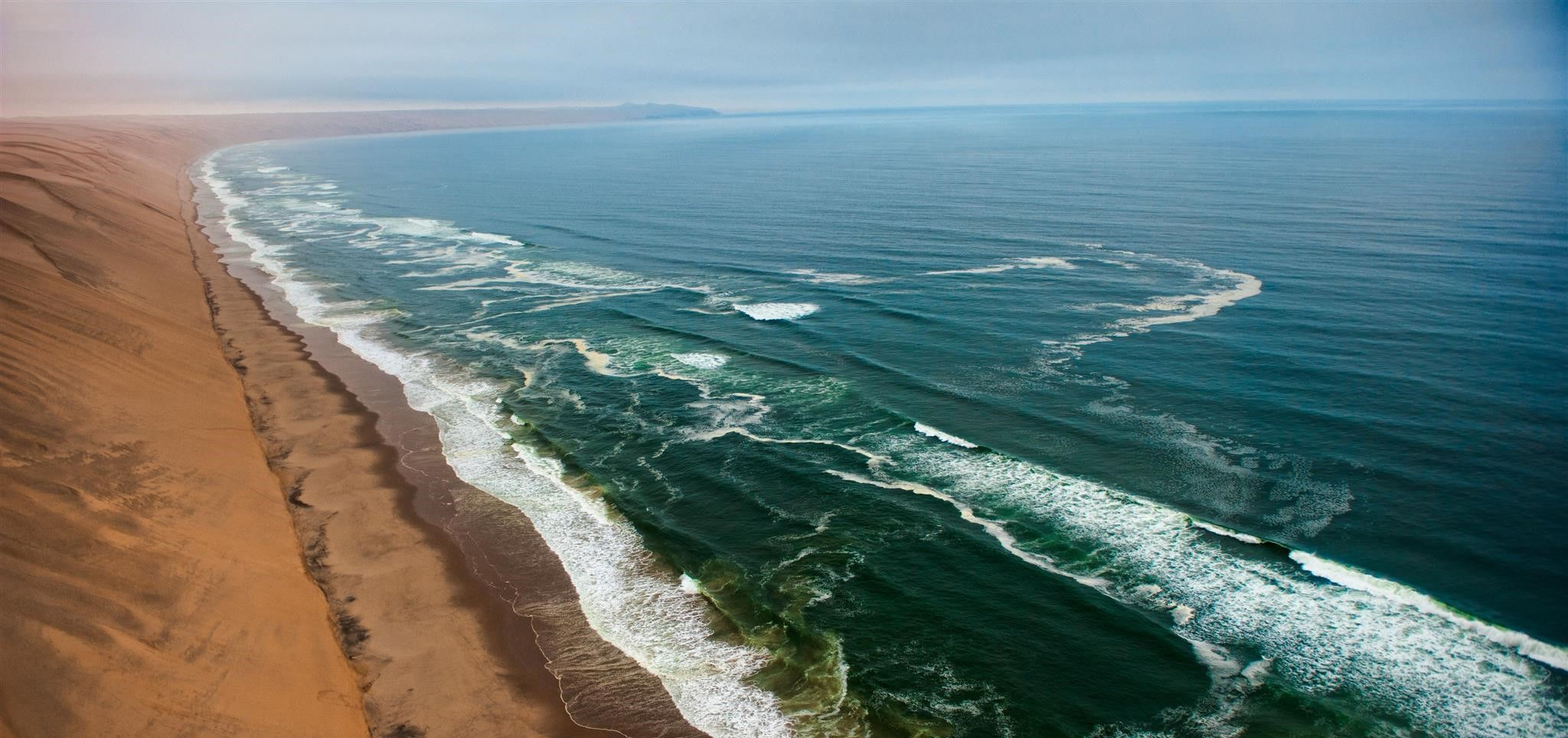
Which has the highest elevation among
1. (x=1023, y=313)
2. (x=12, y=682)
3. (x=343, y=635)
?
(x=1023, y=313)

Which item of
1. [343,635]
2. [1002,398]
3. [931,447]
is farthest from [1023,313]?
[343,635]

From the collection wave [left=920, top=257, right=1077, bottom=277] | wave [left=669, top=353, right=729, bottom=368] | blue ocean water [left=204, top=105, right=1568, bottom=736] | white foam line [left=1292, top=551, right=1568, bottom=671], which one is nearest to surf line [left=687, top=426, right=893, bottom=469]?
blue ocean water [left=204, top=105, right=1568, bottom=736]

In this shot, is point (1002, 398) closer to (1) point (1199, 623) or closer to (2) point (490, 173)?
(1) point (1199, 623)

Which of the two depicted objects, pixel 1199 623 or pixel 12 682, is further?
pixel 1199 623

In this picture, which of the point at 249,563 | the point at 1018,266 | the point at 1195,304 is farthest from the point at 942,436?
the point at 1018,266

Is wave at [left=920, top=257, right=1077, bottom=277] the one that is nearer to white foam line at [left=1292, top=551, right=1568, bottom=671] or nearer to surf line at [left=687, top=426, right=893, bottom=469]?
surf line at [left=687, top=426, right=893, bottom=469]

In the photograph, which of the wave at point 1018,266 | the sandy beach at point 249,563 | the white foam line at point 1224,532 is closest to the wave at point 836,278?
the wave at point 1018,266

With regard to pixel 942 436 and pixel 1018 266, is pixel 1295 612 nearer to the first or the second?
pixel 942 436
